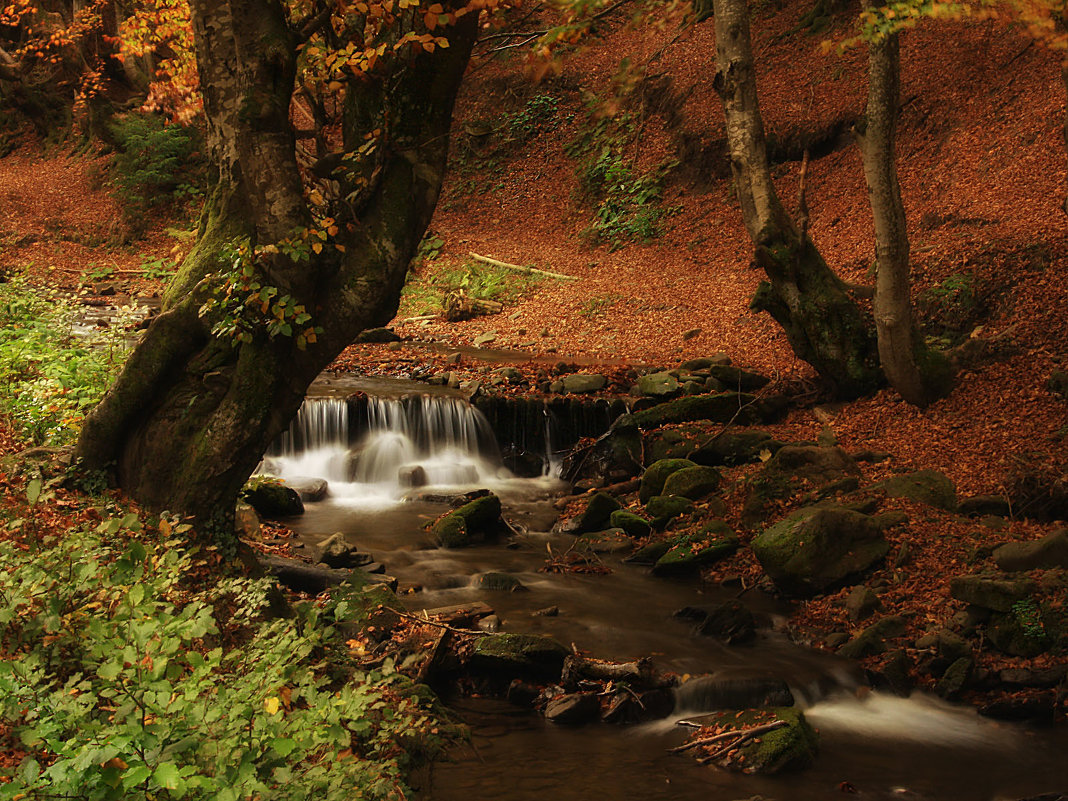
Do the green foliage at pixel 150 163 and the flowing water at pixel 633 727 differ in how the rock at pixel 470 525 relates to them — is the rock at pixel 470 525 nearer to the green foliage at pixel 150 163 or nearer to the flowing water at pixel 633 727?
the flowing water at pixel 633 727

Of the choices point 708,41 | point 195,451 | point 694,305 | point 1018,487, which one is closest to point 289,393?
point 195,451

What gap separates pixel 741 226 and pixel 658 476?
34.9ft

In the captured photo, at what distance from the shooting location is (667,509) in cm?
995

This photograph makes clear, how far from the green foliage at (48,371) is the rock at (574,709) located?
13.8ft

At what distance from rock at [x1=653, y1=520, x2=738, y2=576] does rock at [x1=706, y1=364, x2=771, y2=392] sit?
3426 mm

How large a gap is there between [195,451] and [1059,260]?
10.6 m

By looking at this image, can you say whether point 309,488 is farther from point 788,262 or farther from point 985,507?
point 985,507

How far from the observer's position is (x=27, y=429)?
7020 millimetres

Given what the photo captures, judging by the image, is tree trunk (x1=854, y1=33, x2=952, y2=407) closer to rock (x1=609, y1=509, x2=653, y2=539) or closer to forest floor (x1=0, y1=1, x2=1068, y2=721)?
forest floor (x1=0, y1=1, x2=1068, y2=721)

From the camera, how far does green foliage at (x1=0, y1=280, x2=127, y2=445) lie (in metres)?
6.97

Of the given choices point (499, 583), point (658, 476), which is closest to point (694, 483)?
point (658, 476)

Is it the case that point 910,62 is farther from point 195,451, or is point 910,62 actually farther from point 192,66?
point 195,451

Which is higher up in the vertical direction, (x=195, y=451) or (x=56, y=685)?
(x=195, y=451)

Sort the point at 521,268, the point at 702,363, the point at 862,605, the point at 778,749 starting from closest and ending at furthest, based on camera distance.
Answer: the point at 778,749
the point at 862,605
the point at 702,363
the point at 521,268
